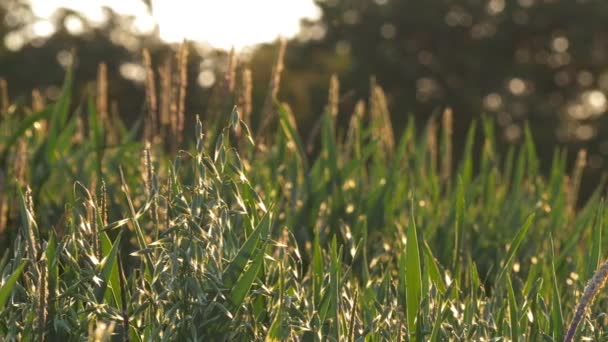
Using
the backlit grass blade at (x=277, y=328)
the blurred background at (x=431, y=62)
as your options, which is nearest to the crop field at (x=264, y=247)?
the backlit grass blade at (x=277, y=328)

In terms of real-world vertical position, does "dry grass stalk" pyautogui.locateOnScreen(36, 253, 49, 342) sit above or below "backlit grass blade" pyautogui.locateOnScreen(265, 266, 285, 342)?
above

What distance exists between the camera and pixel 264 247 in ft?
5.95

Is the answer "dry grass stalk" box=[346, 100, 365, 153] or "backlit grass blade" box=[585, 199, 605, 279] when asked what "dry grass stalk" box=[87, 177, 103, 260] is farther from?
"dry grass stalk" box=[346, 100, 365, 153]

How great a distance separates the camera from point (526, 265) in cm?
319

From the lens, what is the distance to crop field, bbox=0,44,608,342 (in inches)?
69.7

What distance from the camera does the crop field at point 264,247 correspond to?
1771 millimetres

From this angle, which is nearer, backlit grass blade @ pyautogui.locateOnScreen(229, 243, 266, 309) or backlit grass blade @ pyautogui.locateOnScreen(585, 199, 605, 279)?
backlit grass blade @ pyautogui.locateOnScreen(229, 243, 266, 309)

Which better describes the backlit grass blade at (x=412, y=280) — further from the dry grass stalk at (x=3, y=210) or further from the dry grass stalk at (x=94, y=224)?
the dry grass stalk at (x=3, y=210)

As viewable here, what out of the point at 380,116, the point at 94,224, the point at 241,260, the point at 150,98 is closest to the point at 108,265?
the point at 94,224

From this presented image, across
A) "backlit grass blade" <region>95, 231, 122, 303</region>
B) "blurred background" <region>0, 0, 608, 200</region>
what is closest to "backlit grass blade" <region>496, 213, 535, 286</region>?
"backlit grass blade" <region>95, 231, 122, 303</region>

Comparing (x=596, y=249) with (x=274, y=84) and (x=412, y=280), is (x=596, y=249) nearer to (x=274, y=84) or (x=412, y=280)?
(x=412, y=280)

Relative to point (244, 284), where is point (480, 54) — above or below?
below

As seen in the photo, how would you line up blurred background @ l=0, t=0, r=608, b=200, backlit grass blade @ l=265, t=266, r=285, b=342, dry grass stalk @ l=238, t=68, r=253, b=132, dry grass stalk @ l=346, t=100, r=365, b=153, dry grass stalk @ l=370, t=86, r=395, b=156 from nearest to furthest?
1. backlit grass blade @ l=265, t=266, r=285, b=342
2. dry grass stalk @ l=238, t=68, r=253, b=132
3. dry grass stalk @ l=346, t=100, r=365, b=153
4. dry grass stalk @ l=370, t=86, r=395, b=156
5. blurred background @ l=0, t=0, r=608, b=200

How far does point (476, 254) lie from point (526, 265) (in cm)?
16
